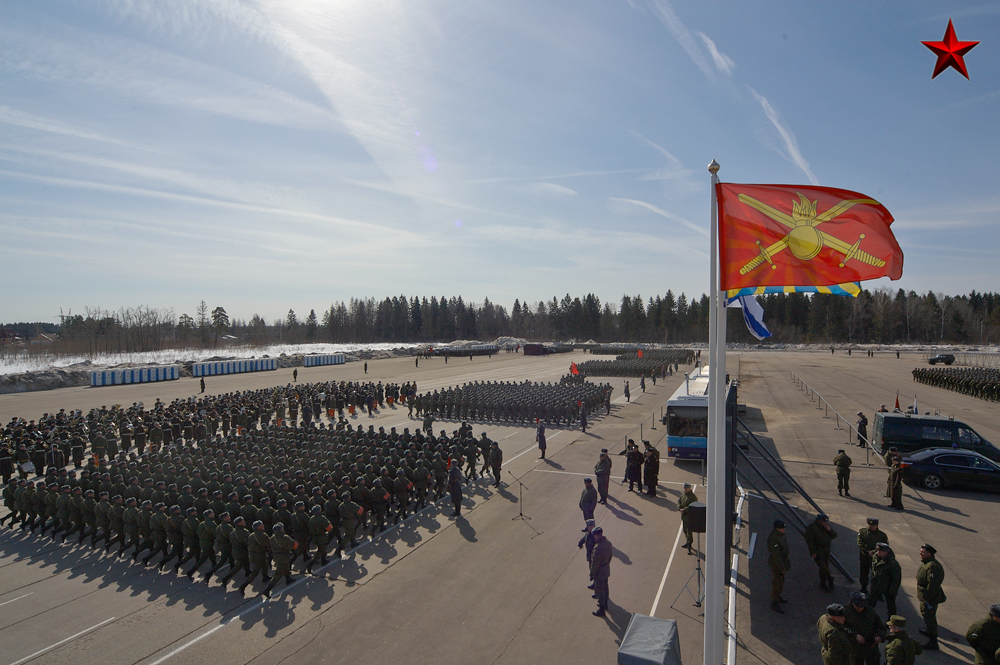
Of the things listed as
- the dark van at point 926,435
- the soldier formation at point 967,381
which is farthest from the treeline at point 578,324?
the dark van at point 926,435

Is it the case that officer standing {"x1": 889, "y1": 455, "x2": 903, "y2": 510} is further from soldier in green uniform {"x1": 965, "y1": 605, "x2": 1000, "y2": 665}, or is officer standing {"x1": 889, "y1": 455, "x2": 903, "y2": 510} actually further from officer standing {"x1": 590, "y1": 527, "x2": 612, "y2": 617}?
officer standing {"x1": 590, "y1": 527, "x2": 612, "y2": 617}

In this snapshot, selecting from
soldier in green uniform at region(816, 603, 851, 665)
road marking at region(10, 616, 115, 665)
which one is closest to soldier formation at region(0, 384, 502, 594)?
road marking at region(10, 616, 115, 665)

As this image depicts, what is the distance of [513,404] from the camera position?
26.8 meters

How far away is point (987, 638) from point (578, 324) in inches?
5285

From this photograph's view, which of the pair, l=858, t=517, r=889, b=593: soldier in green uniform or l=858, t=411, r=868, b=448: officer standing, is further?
l=858, t=411, r=868, b=448: officer standing

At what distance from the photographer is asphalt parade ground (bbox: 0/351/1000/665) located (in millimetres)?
7438

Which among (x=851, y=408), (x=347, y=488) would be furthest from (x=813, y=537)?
(x=851, y=408)

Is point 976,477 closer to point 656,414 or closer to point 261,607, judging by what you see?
point 656,414

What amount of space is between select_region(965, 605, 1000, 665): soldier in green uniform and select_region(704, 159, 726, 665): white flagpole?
306 cm

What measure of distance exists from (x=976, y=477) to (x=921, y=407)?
1869 cm

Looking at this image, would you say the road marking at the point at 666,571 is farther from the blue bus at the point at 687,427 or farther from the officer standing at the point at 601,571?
the blue bus at the point at 687,427

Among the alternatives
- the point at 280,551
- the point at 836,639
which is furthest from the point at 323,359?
the point at 836,639

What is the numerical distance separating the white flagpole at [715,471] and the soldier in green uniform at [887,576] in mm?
3828

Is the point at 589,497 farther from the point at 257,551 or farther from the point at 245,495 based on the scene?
the point at 245,495
